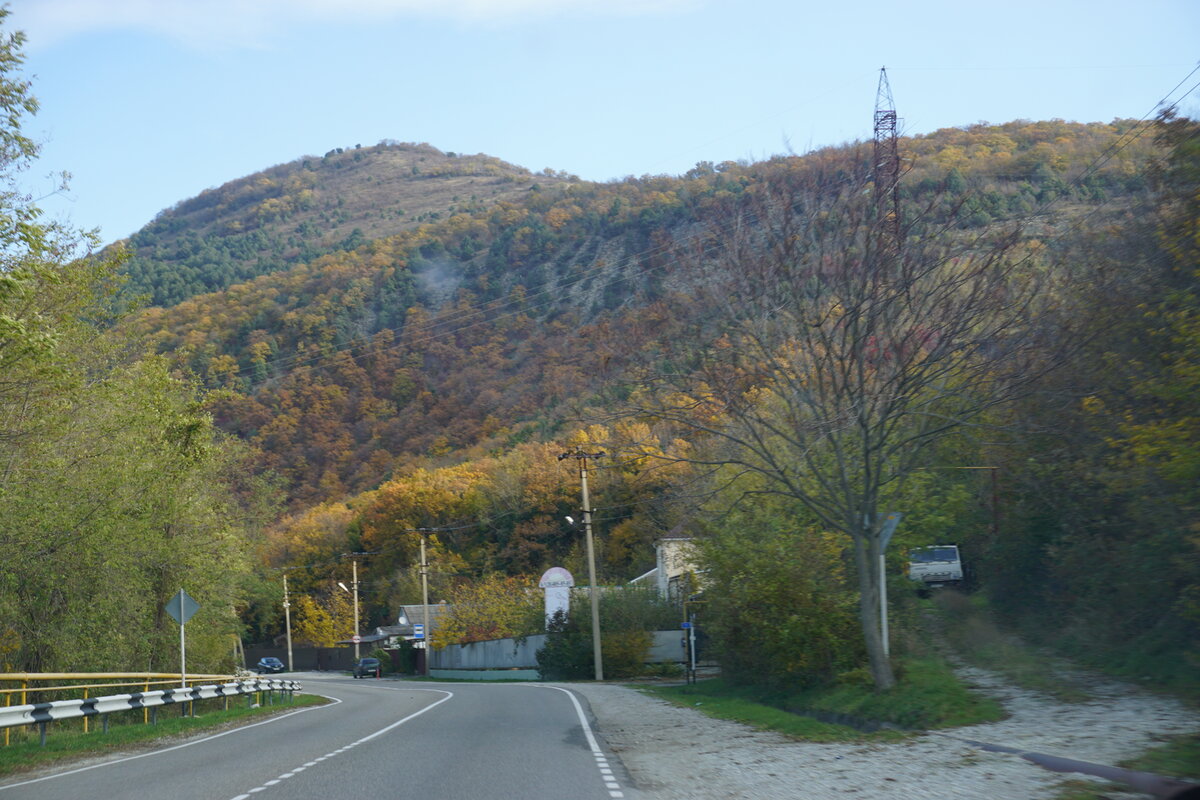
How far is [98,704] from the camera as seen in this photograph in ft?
56.8

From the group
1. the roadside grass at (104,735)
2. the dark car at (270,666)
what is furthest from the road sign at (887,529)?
→ the dark car at (270,666)

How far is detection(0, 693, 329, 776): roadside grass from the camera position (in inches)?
575

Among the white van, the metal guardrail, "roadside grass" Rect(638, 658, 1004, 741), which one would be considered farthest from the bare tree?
the white van

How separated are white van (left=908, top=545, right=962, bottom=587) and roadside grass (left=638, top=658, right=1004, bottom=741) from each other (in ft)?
36.3

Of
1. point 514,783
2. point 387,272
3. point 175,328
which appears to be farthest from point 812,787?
point 387,272

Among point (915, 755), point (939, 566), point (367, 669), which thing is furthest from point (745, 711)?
point (367, 669)

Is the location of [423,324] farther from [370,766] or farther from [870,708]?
[370,766]

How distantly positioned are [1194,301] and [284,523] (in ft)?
262

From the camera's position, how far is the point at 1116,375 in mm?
19031

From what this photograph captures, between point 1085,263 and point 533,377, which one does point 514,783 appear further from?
point 533,377

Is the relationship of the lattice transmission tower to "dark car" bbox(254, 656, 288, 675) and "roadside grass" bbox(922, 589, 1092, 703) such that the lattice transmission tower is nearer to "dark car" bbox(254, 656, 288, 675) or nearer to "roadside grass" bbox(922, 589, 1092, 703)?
"roadside grass" bbox(922, 589, 1092, 703)

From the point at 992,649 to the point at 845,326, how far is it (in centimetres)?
872

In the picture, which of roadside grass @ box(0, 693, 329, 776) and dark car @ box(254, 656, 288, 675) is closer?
roadside grass @ box(0, 693, 329, 776)

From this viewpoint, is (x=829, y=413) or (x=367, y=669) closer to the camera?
(x=829, y=413)
